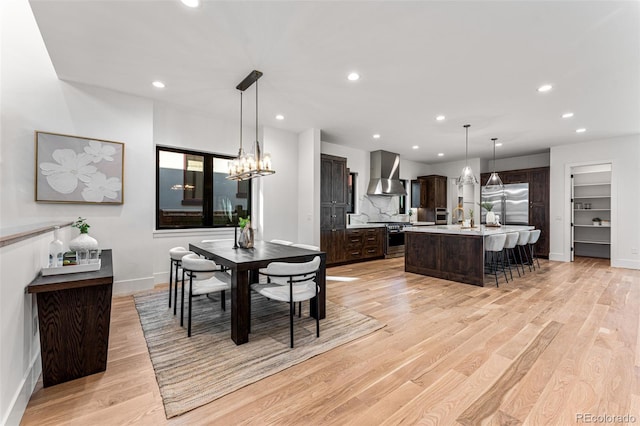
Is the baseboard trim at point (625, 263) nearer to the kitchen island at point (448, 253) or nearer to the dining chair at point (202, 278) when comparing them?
the kitchen island at point (448, 253)

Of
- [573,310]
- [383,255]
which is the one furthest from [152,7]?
[383,255]

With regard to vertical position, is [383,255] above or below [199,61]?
below

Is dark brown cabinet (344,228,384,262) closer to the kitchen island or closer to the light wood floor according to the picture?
the kitchen island

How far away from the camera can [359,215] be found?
7348mm

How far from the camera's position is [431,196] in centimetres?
842

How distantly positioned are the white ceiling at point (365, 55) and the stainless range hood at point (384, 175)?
2.57m

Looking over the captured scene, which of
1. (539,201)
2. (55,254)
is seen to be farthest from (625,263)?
(55,254)

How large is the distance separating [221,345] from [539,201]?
8.09 meters

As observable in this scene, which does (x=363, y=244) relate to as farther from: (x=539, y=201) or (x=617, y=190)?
(x=617, y=190)

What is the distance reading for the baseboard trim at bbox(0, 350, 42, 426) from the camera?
1.48m

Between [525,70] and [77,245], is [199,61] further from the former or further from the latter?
[525,70]

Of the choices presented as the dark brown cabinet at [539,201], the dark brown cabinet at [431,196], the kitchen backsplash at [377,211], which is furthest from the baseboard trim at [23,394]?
the dark brown cabinet at [539,201]

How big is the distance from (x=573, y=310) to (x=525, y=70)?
Result: 290cm

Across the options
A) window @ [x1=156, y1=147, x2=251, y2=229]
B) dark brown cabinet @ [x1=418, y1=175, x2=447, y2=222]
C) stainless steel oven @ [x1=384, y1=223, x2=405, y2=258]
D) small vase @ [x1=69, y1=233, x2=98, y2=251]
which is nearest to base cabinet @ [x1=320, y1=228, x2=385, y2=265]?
stainless steel oven @ [x1=384, y1=223, x2=405, y2=258]
